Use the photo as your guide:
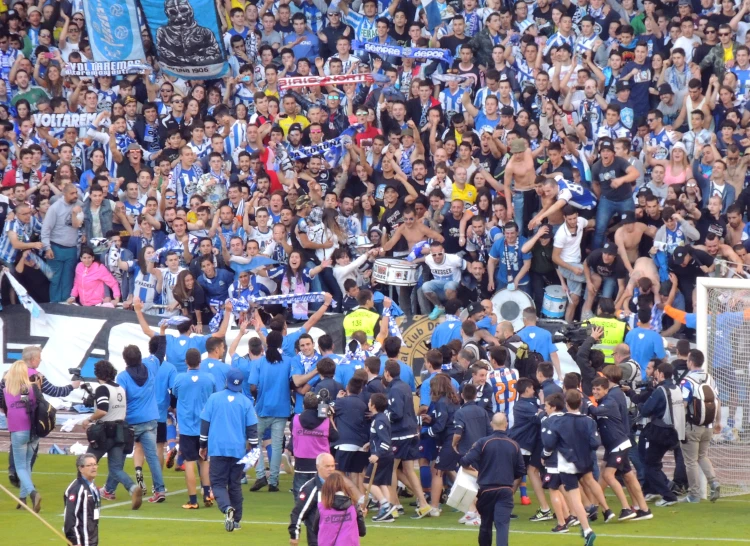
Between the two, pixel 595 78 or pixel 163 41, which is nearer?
pixel 595 78

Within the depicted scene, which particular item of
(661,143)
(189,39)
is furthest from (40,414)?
(189,39)

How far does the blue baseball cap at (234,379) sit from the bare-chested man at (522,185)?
721 centimetres

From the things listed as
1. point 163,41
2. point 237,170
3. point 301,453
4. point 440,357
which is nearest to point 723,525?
point 440,357

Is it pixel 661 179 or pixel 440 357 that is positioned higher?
pixel 661 179

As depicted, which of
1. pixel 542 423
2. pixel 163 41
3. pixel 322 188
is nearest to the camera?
pixel 542 423

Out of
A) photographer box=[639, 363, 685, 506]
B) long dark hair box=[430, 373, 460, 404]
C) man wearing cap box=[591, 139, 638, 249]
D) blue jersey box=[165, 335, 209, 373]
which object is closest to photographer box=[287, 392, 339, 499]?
long dark hair box=[430, 373, 460, 404]

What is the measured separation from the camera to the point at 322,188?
21.0 m

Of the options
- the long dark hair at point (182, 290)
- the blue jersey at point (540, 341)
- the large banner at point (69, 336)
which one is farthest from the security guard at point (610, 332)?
the large banner at point (69, 336)

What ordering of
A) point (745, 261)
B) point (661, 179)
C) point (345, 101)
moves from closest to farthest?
point (745, 261) < point (661, 179) < point (345, 101)

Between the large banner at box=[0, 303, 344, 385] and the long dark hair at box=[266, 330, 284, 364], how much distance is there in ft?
14.7

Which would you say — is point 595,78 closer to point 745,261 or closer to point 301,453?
point 745,261

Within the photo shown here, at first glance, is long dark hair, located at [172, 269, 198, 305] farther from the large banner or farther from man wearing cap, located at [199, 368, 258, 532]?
man wearing cap, located at [199, 368, 258, 532]

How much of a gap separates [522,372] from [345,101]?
8237mm

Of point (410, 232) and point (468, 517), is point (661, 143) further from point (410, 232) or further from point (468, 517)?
point (468, 517)
